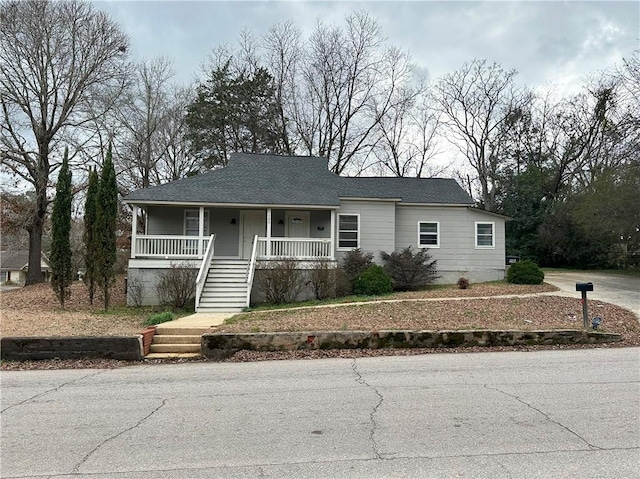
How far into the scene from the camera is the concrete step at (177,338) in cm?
A: 911

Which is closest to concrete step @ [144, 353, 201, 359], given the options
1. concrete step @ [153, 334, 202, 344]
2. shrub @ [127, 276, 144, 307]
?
concrete step @ [153, 334, 202, 344]

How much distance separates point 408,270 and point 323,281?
4052 mm

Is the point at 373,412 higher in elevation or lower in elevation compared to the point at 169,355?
higher

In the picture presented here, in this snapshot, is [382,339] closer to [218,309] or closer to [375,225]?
[218,309]

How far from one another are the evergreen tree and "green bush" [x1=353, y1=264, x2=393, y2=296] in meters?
8.65

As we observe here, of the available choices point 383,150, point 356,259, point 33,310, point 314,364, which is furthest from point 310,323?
point 383,150

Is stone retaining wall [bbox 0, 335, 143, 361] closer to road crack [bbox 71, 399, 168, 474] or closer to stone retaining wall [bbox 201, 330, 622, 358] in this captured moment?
stone retaining wall [bbox 201, 330, 622, 358]

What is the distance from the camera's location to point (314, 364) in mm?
7793

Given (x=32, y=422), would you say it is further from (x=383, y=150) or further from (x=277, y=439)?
(x=383, y=150)

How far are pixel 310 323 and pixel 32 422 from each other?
20.3 ft

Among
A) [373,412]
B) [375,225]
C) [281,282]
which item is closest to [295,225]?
[375,225]

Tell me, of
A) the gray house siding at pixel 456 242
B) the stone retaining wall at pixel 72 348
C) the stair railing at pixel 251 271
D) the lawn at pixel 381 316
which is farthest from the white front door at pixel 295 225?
the stone retaining wall at pixel 72 348

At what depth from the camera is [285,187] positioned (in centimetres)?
1964

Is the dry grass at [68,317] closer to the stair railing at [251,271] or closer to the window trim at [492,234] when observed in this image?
the stair railing at [251,271]
